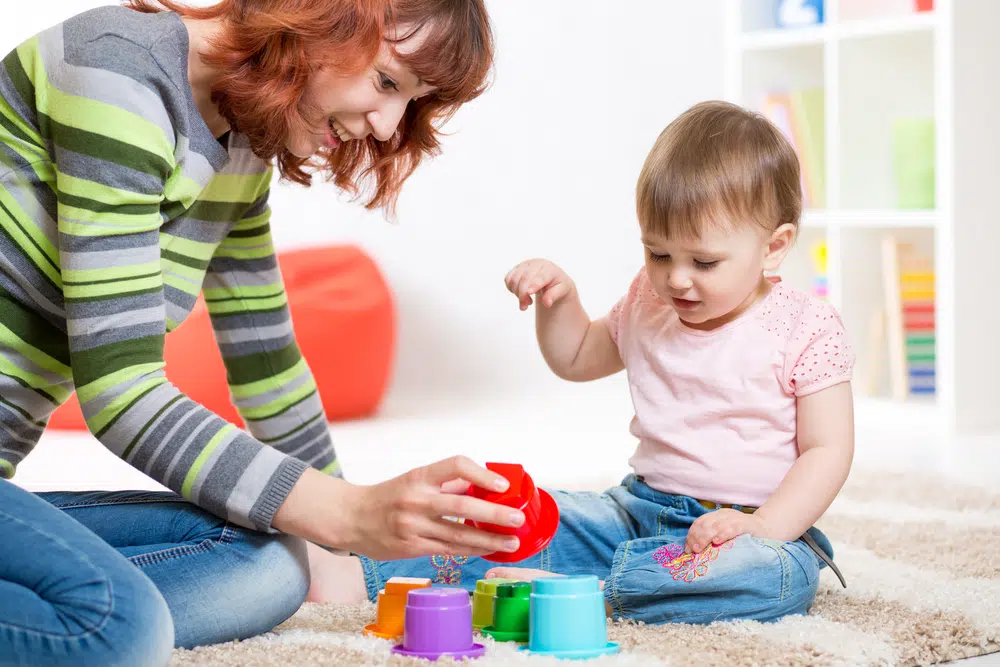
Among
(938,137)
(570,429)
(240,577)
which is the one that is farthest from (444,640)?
(938,137)

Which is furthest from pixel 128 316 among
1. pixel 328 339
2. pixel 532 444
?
pixel 328 339

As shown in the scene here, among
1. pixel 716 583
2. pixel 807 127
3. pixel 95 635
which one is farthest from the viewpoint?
pixel 807 127

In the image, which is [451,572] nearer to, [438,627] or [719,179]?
[438,627]

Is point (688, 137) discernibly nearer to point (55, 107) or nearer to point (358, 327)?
point (55, 107)

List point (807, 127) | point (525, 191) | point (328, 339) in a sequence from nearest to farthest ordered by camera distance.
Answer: point (328, 339), point (807, 127), point (525, 191)

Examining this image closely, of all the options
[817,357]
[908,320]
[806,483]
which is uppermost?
[817,357]

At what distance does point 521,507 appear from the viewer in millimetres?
905

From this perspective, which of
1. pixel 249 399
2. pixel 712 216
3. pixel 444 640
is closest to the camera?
pixel 444 640

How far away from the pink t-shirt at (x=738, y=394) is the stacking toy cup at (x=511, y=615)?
0.25 metres

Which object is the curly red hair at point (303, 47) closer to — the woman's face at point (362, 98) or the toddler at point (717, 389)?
the woman's face at point (362, 98)

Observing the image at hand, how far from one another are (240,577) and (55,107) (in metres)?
0.42

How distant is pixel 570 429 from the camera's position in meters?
2.62

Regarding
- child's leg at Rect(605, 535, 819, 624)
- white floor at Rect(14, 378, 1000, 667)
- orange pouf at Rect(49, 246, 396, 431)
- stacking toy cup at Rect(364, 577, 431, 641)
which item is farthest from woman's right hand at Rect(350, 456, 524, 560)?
orange pouf at Rect(49, 246, 396, 431)

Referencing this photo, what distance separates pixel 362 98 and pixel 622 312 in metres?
0.41
